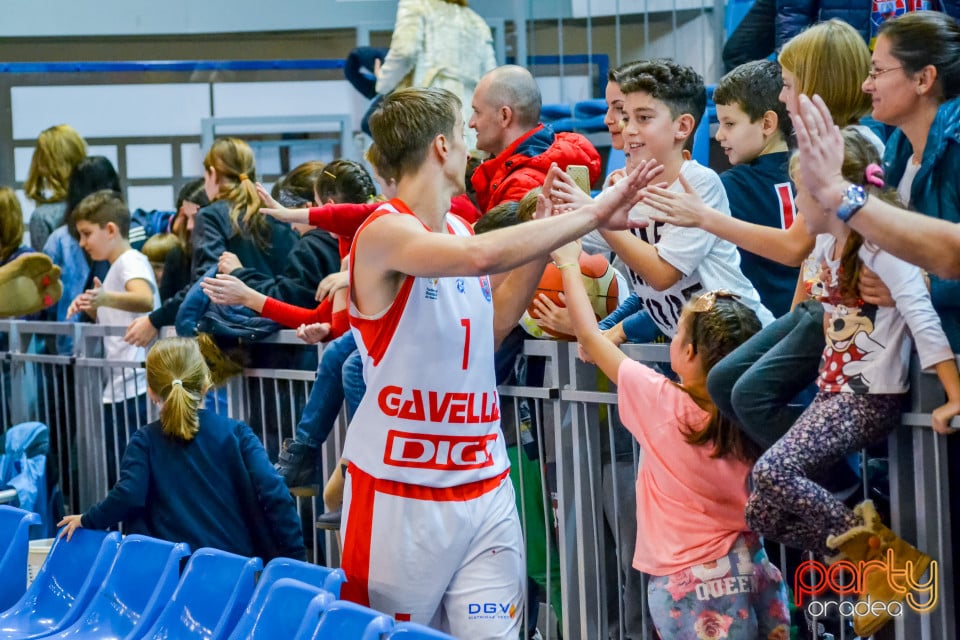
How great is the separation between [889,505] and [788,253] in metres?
0.69

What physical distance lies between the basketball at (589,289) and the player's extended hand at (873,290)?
1177 millimetres

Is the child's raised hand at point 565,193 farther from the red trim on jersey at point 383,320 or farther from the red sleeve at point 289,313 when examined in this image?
the red sleeve at point 289,313

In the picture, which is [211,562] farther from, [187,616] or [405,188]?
[405,188]

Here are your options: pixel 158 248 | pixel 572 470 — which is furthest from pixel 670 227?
pixel 158 248

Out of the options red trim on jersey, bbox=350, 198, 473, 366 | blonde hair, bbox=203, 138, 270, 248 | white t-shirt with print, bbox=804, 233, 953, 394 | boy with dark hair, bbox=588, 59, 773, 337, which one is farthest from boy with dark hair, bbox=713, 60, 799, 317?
blonde hair, bbox=203, 138, 270, 248

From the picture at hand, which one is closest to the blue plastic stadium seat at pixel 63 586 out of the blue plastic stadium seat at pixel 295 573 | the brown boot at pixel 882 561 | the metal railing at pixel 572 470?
the metal railing at pixel 572 470

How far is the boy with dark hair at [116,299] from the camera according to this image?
20.6 ft

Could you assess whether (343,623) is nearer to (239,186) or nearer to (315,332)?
(315,332)

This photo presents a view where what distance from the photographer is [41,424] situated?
6.61 metres

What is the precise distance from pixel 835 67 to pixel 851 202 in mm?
997

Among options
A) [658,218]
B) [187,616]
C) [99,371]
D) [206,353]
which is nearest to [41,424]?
[99,371]

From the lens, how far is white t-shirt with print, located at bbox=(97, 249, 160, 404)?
20.5 feet

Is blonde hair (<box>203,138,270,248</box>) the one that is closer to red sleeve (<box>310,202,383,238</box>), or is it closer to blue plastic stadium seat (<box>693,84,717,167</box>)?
red sleeve (<box>310,202,383,238</box>)

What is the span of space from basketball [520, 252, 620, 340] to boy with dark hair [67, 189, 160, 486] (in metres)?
2.61
